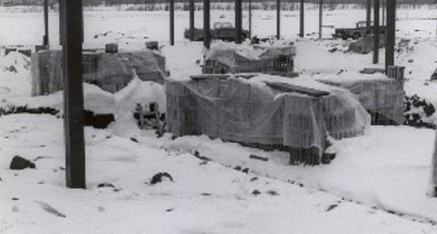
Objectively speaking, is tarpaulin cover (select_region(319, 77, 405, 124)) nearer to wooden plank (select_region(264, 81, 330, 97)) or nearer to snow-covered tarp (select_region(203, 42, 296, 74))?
wooden plank (select_region(264, 81, 330, 97))

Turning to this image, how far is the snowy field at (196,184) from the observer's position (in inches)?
305

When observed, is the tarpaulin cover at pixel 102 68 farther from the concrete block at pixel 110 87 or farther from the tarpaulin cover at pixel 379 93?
the tarpaulin cover at pixel 379 93

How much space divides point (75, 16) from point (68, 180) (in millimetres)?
2317

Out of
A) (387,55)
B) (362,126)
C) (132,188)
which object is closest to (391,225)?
(132,188)

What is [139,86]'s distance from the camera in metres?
17.9

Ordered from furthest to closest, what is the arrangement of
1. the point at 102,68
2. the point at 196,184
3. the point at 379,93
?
the point at 102,68 < the point at 379,93 < the point at 196,184

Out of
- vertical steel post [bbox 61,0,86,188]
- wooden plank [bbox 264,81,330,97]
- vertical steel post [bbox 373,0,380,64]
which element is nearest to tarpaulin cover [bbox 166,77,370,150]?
wooden plank [bbox 264,81,330,97]

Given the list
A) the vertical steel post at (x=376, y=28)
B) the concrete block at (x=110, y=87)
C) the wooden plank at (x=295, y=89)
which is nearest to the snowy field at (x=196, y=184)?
the concrete block at (x=110, y=87)

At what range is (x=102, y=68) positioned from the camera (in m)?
17.9

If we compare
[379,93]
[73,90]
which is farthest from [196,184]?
[379,93]

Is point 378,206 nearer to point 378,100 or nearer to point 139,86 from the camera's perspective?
point 378,100

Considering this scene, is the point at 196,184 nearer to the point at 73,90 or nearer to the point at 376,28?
the point at 73,90

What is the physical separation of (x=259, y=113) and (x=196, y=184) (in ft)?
13.4

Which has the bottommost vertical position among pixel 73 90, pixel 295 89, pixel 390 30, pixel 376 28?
pixel 295 89
